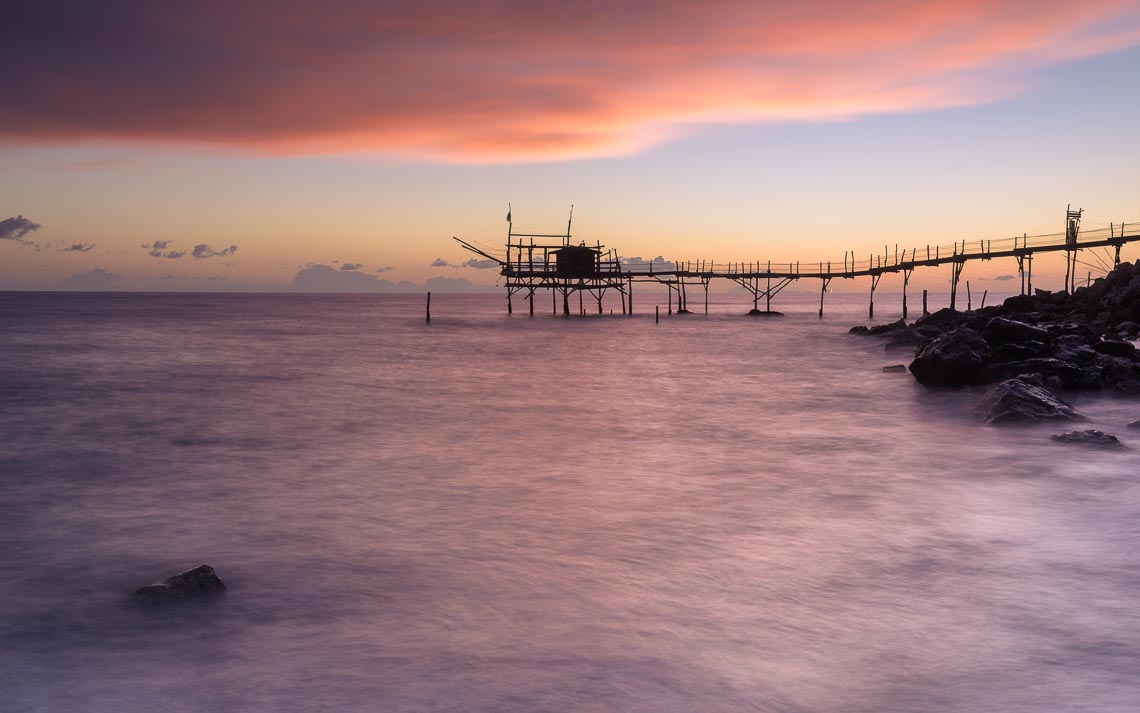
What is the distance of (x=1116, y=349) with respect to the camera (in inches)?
861

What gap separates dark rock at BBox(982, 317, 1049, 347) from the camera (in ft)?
73.4

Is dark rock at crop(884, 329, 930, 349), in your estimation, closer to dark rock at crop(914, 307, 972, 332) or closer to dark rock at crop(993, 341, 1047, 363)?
dark rock at crop(914, 307, 972, 332)

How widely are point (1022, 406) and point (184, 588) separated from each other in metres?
14.9

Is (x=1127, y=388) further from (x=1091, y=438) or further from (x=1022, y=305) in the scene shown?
(x=1022, y=305)

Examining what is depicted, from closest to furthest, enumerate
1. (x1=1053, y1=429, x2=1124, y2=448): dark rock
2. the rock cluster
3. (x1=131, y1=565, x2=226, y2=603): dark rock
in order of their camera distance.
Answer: (x1=131, y1=565, x2=226, y2=603): dark rock, (x1=1053, y1=429, x2=1124, y2=448): dark rock, the rock cluster

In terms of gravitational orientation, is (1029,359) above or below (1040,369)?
above

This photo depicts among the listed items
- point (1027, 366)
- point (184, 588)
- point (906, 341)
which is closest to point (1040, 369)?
point (1027, 366)

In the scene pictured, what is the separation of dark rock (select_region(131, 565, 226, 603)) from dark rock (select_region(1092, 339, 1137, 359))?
75.8 feet

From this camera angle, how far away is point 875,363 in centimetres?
3008

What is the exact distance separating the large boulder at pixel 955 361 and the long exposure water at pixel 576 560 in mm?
1132

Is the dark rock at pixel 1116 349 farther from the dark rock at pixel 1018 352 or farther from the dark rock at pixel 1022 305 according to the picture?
the dark rock at pixel 1022 305

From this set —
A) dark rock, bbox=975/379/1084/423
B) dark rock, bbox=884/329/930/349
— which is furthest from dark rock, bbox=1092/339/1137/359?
dark rock, bbox=884/329/930/349

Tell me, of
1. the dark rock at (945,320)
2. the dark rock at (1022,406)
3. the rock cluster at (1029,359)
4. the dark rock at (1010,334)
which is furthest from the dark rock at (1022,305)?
the dark rock at (1022,406)

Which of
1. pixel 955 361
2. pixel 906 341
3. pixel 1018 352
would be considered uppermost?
pixel 1018 352
